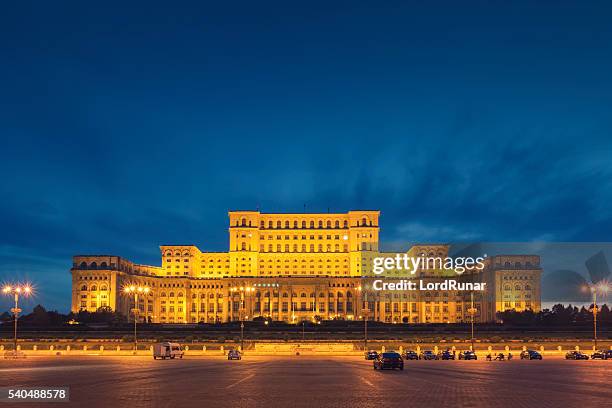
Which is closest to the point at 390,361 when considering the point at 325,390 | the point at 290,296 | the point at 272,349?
the point at 325,390

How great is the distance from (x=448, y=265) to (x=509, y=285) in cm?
2366

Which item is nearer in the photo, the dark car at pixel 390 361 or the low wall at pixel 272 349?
the dark car at pixel 390 361

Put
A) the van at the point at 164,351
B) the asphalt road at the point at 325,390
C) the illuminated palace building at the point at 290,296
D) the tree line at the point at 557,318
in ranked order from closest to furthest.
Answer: the asphalt road at the point at 325,390
the van at the point at 164,351
the tree line at the point at 557,318
the illuminated palace building at the point at 290,296

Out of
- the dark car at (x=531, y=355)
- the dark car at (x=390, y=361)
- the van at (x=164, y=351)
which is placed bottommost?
the dark car at (x=531, y=355)

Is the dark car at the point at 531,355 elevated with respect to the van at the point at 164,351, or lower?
lower

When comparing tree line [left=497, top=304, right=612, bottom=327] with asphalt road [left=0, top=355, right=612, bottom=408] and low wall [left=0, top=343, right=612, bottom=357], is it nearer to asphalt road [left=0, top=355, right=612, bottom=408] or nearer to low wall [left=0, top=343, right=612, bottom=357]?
low wall [left=0, top=343, right=612, bottom=357]

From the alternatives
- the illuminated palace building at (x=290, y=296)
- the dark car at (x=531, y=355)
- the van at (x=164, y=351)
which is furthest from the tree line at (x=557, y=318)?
the van at (x=164, y=351)

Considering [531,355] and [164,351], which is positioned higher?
[164,351]

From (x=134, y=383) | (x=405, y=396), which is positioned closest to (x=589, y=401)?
(x=405, y=396)

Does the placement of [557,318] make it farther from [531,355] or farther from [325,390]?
[325,390]

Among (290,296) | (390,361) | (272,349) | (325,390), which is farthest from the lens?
(290,296)

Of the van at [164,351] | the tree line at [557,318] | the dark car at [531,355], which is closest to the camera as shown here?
the van at [164,351]

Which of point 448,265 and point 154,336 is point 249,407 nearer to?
point 154,336

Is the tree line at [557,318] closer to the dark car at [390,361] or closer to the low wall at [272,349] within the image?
the low wall at [272,349]
